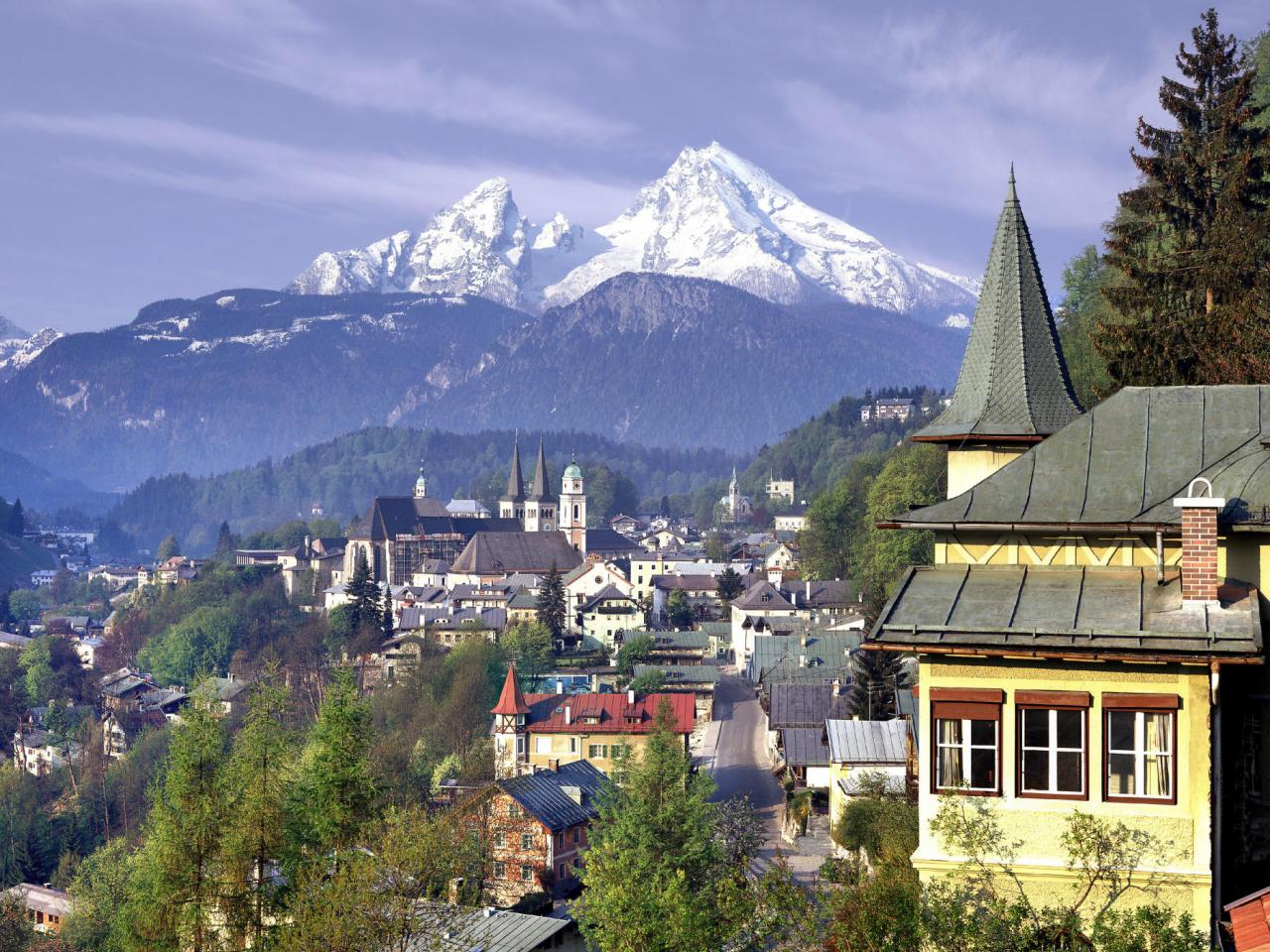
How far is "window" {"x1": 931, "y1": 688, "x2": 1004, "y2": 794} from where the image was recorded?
18.7m

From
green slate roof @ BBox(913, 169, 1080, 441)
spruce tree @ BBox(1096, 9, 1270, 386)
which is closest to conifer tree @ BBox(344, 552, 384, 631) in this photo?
spruce tree @ BBox(1096, 9, 1270, 386)

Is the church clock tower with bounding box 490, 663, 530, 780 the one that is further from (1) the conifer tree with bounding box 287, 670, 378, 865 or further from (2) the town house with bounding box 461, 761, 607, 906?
(1) the conifer tree with bounding box 287, 670, 378, 865

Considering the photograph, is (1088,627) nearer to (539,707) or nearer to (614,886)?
(614,886)

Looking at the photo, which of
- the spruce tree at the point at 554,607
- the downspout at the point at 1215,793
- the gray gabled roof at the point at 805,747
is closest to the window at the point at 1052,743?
the downspout at the point at 1215,793

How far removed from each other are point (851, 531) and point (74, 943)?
74.5 metres

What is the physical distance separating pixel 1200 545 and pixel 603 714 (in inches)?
2395

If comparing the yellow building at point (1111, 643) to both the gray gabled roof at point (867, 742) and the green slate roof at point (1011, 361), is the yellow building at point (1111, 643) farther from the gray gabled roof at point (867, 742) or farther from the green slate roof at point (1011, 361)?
the gray gabled roof at point (867, 742)

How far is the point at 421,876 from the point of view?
2798 cm

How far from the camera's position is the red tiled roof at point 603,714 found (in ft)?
250

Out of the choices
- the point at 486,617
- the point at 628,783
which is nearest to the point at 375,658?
the point at 486,617

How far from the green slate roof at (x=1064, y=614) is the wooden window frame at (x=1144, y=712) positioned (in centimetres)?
62

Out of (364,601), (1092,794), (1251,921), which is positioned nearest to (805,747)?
(1092,794)

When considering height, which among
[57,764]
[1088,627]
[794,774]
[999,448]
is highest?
[999,448]

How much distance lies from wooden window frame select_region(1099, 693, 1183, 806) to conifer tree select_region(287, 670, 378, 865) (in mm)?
17344
